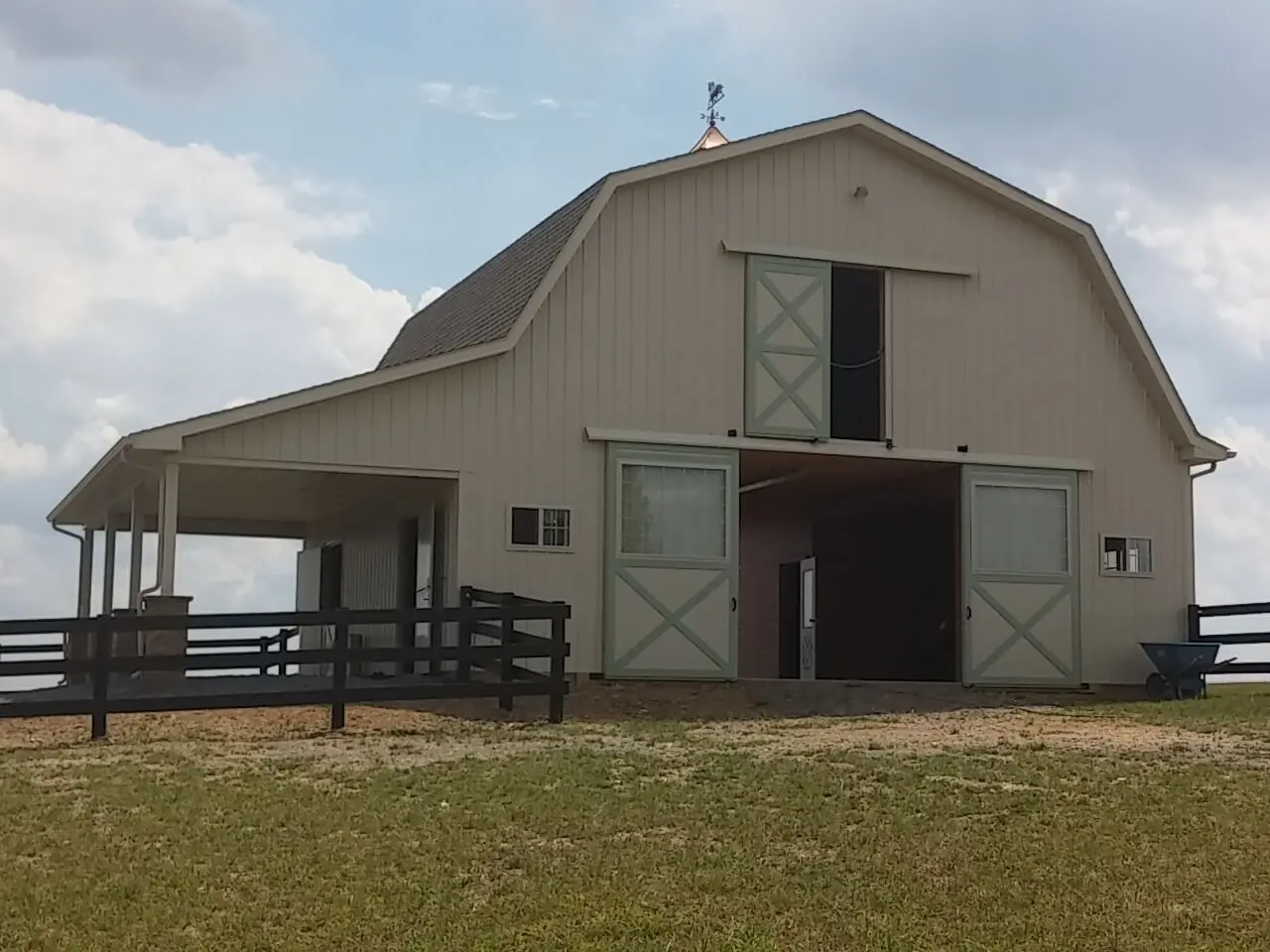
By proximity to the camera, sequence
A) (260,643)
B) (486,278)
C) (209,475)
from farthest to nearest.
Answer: (486,278) → (260,643) → (209,475)

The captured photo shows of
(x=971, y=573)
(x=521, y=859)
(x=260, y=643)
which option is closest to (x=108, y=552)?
(x=260, y=643)

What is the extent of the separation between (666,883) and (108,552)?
54.3 feet

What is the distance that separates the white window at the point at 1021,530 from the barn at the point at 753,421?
3 cm

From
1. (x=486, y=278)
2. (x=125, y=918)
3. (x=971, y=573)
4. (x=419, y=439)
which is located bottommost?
(x=125, y=918)

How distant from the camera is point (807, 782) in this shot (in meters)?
8.84

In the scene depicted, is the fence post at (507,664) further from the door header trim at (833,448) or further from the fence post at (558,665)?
the door header trim at (833,448)

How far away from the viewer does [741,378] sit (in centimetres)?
1592

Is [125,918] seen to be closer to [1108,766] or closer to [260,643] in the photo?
[1108,766]

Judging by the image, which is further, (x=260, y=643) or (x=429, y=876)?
(x=260, y=643)

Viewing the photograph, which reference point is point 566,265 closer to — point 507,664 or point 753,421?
point 753,421

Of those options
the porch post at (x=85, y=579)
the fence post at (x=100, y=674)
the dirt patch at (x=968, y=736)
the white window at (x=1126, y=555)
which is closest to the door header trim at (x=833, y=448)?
the white window at (x=1126, y=555)

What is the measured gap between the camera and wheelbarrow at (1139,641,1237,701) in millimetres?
16344

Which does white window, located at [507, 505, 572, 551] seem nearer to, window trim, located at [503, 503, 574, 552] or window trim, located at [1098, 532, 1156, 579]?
window trim, located at [503, 503, 574, 552]

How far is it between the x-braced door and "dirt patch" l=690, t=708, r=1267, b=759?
2613mm
